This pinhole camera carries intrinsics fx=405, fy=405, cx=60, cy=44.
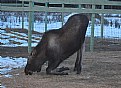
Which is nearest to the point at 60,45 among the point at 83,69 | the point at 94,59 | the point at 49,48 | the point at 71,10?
the point at 49,48

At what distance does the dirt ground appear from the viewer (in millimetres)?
8308

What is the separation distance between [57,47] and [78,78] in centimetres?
103

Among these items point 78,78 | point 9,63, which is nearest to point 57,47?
point 78,78

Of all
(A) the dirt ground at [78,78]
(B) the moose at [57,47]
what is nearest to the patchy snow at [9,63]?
(A) the dirt ground at [78,78]

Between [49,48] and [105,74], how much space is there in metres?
1.50

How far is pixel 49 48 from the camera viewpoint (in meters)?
9.77

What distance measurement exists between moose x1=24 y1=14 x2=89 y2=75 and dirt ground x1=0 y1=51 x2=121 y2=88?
0.25 metres

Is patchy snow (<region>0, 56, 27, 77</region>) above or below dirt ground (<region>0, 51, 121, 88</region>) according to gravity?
below

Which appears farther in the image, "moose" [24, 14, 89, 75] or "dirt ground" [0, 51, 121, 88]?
"moose" [24, 14, 89, 75]

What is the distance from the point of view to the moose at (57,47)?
32.1 ft

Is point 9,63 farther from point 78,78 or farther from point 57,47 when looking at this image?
point 78,78

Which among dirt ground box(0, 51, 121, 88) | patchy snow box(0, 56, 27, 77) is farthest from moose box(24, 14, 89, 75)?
patchy snow box(0, 56, 27, 77)

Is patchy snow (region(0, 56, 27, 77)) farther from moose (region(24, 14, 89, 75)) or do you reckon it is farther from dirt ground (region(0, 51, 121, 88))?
moose (region(24, 14, 89, 75))

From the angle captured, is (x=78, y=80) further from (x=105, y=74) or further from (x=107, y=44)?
(x=107, y=44)
